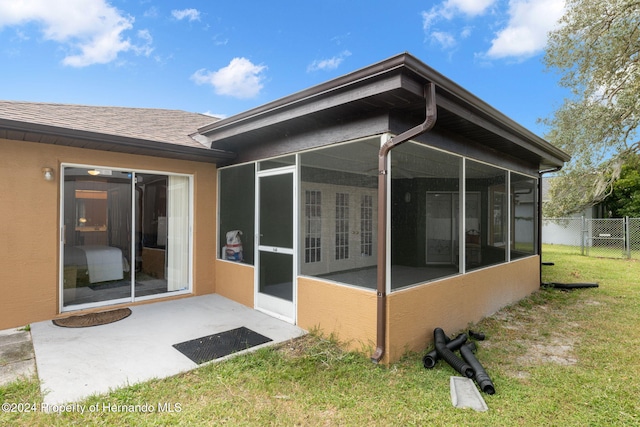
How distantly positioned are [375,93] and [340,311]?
2289 mm

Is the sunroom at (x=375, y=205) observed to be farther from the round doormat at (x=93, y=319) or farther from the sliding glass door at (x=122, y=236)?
the round doormat at (x=93, y=319)

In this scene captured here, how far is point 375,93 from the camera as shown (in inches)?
113

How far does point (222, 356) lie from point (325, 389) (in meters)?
1.17

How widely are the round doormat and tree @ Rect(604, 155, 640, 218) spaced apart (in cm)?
1974

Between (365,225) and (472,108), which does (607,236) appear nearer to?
(365,225)

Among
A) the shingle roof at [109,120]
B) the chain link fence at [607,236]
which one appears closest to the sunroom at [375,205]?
the shingle roof at [109,120]

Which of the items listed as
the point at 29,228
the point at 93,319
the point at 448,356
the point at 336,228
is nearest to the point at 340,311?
the point at 448,356

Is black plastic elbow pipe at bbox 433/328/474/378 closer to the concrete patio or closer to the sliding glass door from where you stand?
the concrete patio

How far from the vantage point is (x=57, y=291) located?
14.1 ft

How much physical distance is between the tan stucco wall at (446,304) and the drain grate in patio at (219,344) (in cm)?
150

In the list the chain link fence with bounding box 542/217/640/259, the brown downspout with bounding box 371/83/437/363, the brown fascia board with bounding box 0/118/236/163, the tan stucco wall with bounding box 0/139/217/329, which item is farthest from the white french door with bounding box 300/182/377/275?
the chain link fence with bounding box 542/217/640/259

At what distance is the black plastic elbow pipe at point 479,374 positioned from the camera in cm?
278

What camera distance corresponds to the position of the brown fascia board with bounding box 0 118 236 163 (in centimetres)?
368

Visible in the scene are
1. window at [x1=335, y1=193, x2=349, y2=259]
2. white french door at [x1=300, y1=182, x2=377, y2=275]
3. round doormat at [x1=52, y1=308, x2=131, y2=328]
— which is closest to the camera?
round doormat at [x1=52, y1=308, x2=131, y2=328]
